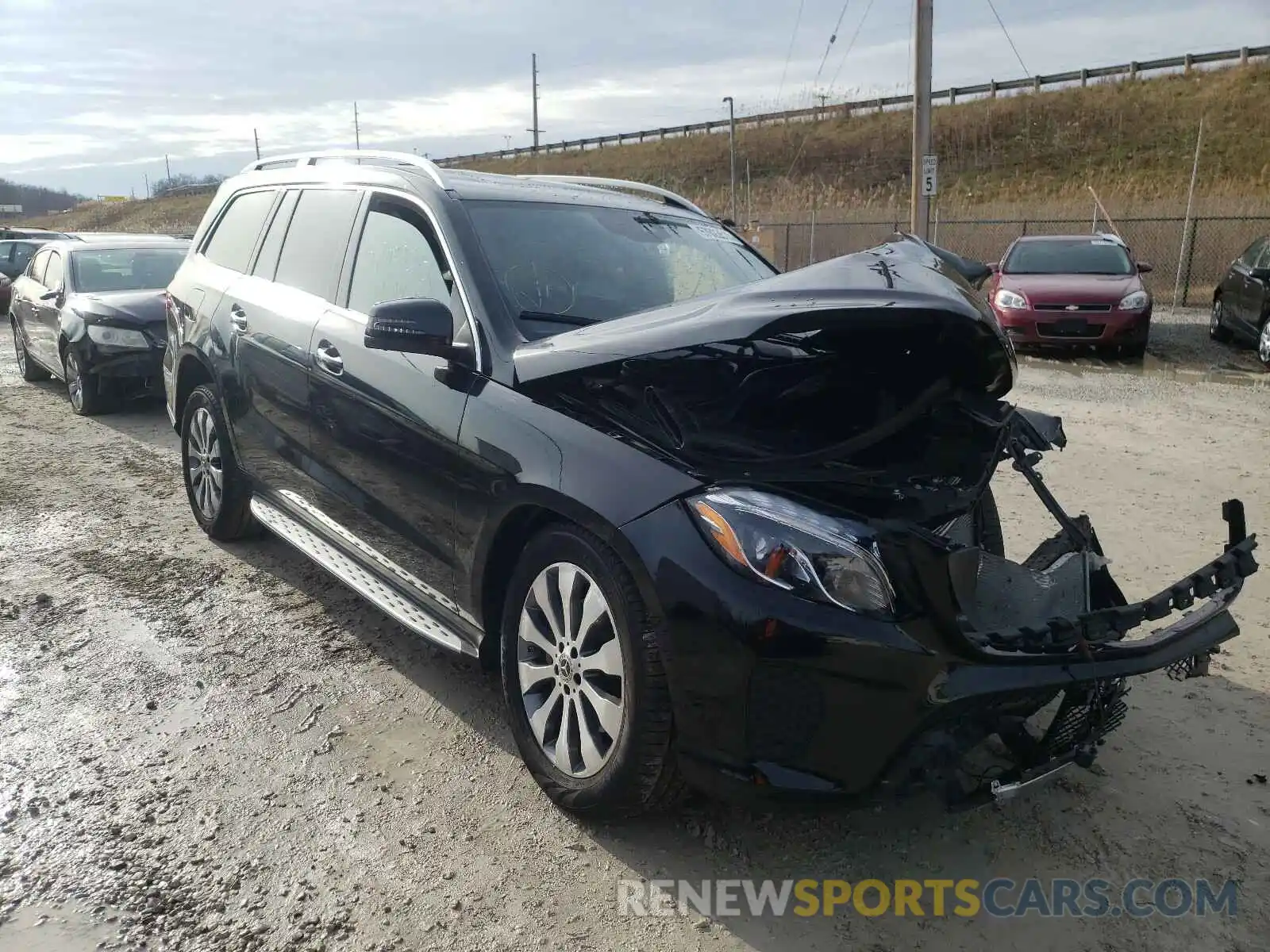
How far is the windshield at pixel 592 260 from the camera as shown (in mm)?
3428

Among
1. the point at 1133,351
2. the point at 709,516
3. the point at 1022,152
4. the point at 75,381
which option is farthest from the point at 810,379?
the point at 1022,152

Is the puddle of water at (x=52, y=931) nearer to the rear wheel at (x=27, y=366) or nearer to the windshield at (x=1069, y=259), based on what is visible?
the rear wheel at (x=27, y=366)

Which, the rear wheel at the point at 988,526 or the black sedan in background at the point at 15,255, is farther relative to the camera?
the black sedan in background at the point at 15,255

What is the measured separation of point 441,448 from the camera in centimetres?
319

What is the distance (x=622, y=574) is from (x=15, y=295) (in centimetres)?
1168

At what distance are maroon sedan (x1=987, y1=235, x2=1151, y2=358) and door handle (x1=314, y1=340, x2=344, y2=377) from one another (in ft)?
31.3

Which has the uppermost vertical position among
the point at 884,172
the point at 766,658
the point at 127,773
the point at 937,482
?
the point at 884,172

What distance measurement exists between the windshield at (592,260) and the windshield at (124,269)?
7136mm

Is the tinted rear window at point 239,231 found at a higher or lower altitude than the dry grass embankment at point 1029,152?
lower

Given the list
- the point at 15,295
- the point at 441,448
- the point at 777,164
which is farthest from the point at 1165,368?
the point at 777,164

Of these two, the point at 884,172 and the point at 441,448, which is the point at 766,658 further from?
the point at 884,172

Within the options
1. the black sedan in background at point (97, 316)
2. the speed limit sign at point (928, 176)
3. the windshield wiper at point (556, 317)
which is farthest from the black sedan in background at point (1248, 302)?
the black sedan in background at point (97, 316)

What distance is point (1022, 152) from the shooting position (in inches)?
1676

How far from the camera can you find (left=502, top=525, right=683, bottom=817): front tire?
252 centimetres
